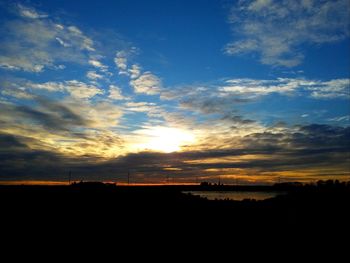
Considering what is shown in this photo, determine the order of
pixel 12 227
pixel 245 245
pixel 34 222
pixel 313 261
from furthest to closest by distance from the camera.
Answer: pixel 34 222 < pixel 12 227 < pixel 245 245 < pixel 313 261

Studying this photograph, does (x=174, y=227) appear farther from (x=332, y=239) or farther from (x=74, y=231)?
(x=332, y=239)

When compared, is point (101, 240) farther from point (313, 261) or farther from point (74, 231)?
point (313, 261)

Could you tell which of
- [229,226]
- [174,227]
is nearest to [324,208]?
[229,226]

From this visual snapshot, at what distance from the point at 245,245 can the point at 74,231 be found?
10.9m

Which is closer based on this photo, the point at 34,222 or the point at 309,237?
the point at 309,237

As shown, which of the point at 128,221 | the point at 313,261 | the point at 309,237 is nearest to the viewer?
the point at 313,261

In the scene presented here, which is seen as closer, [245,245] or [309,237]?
[245,245]

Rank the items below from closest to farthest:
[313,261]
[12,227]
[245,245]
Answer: [313,261]
[245,245]
[12,227]

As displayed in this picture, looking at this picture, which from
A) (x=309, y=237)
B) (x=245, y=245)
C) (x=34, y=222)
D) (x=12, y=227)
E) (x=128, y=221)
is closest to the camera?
(x=245, y=245)

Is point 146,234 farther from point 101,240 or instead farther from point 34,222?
point 34,222

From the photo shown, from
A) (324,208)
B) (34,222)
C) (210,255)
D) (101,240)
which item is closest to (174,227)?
(101,240)

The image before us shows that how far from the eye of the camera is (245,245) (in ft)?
62.0

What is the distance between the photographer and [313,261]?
15.9m

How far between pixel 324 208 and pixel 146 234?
17833 mm
